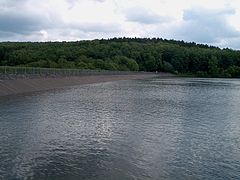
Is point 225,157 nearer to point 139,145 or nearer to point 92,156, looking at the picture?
point 139,145

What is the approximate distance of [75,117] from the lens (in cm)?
2931

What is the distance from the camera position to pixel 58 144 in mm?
19219

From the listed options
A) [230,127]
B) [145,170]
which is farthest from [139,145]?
[230,127]

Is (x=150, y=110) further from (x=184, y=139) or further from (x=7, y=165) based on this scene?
(x=7, y=165)

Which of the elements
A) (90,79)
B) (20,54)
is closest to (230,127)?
(90,79)

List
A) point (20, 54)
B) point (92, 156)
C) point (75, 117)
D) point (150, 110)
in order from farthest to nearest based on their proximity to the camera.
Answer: point (20, 54), point (150, 110), point (75, 117), point (92, 156)

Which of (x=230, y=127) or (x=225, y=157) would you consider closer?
(x=225, y=157)

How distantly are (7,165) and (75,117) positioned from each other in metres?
14.4

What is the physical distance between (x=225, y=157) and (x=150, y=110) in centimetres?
1847

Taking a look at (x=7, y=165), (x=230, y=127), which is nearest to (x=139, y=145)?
(x=7, y=165)

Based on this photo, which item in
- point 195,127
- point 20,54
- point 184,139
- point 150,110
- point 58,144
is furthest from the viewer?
point 20,54

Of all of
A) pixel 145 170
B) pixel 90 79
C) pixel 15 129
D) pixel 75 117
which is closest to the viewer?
pixel 145 170

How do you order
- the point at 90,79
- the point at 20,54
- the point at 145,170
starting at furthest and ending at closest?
the point at 20,54, the point at 90,79, the point at 145,170

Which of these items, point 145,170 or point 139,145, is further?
point 139,145
